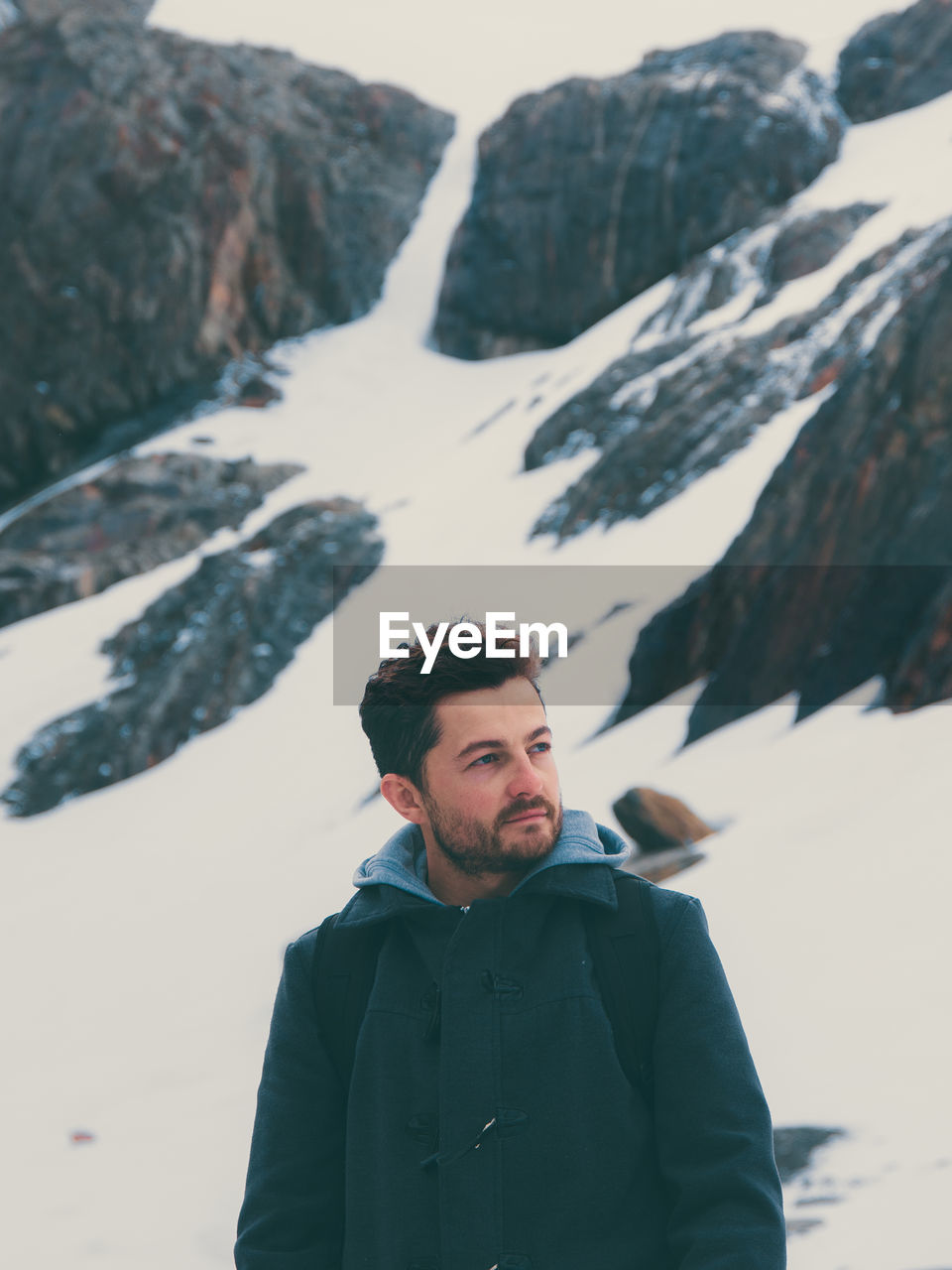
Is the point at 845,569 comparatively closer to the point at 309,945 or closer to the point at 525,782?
the point at 525,782

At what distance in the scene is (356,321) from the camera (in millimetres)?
43438

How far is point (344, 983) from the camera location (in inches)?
81.9

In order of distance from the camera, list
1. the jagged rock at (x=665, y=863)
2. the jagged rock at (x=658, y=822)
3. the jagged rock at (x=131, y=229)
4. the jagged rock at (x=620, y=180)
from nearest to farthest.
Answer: the jagged rock at (x=665, y=863) < the jagged rock at (x=658, y=822) < the jagged rock at (x=131, y=229) < the jagged rock at (x=620, y=180)

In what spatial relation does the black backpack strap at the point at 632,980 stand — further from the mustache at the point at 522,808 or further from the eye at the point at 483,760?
the eye at the point at 483,760

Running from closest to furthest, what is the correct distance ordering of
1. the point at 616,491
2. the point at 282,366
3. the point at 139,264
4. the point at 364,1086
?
the point at 364,1086, the point at 616,491, the point at 139,264, the point at 282,366

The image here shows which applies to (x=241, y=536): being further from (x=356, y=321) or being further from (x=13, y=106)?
(x=13, y=106)

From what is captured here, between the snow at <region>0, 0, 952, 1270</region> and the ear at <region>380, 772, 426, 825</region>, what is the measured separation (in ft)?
7.19

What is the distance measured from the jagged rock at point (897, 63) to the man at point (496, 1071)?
141 feet

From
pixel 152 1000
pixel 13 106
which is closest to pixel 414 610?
pixel 152 1000

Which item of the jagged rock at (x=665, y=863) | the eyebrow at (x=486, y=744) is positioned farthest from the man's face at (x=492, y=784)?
the jagged rock at (x=665, y=863)

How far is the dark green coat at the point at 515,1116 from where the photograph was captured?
5.93ft

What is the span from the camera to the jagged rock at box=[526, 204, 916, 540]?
1772 centimetres

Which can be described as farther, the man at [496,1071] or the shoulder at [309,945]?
the shoulder at [309,945]

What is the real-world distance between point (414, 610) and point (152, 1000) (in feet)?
32.8
